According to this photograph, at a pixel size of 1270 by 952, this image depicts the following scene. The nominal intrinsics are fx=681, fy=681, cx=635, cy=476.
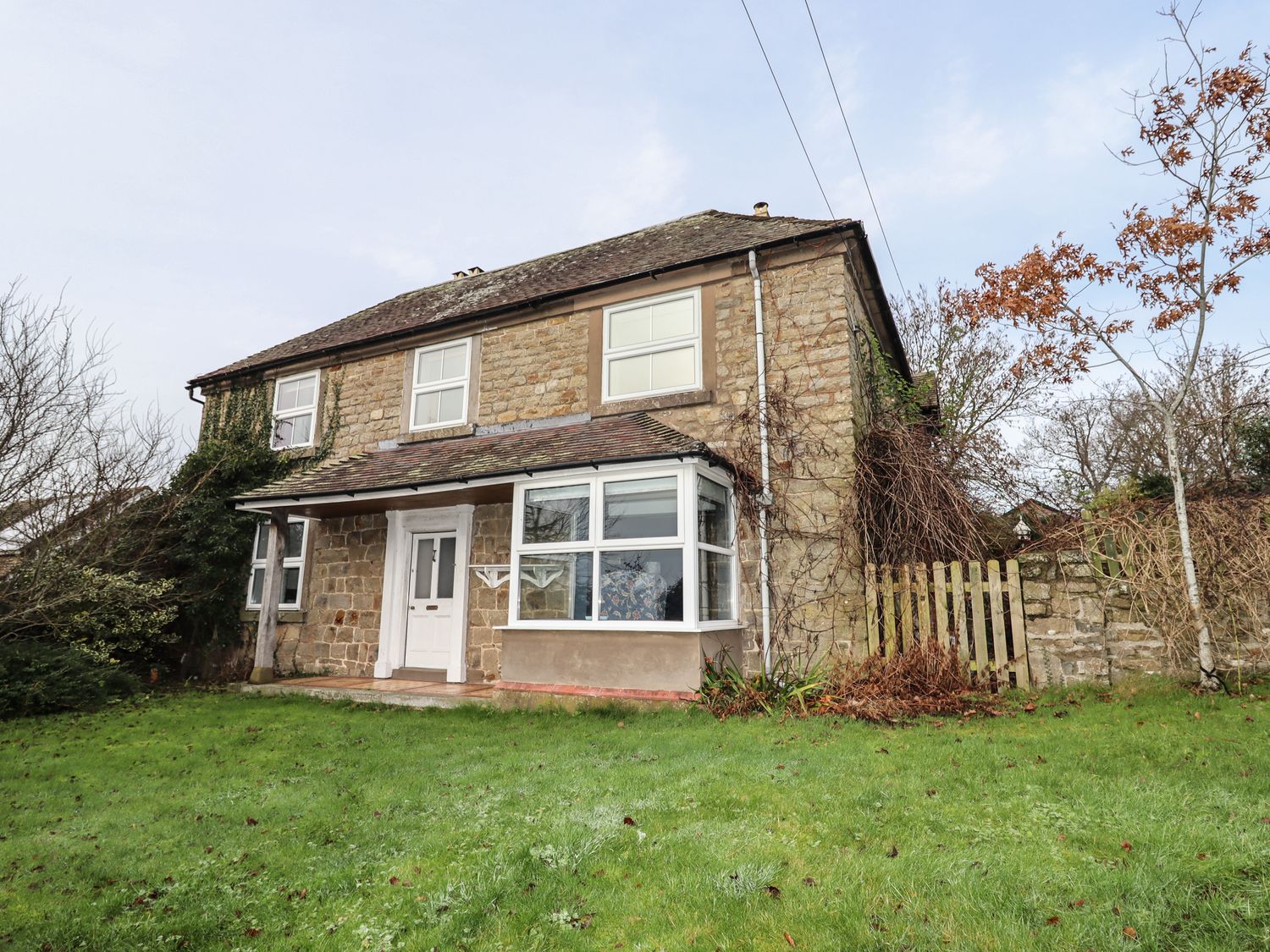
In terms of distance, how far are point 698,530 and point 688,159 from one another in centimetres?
611

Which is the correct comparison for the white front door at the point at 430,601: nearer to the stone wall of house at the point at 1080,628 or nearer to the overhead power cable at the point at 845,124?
the stone wall of house at the point at 1080,628

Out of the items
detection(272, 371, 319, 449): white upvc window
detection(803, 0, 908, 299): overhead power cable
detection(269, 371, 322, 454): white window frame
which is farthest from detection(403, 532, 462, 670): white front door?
detection(803, 0, 908, 299): overhead power cable

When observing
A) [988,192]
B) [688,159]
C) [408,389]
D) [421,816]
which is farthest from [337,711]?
[988,192]

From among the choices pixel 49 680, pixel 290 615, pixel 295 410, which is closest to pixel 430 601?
pixel 290 615

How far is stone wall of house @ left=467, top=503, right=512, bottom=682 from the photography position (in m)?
9.56

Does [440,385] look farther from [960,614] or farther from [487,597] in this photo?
[960,614]

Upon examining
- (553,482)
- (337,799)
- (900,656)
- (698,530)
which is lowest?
(337,799)

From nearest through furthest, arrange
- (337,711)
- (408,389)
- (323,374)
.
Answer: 1. (337,711)
2. (408,389)
3. (323,374)

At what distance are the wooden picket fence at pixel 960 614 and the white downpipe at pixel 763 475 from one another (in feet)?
3.72

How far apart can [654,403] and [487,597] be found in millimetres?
3640

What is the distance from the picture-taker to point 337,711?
8.40 meters

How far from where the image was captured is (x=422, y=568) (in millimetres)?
10461

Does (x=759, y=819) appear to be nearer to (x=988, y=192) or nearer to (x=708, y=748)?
(x=708, y=748)

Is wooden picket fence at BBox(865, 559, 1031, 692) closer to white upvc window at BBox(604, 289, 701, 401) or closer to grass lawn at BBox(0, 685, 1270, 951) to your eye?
grass lawn at BBox(0, 685, 1270, 951)
